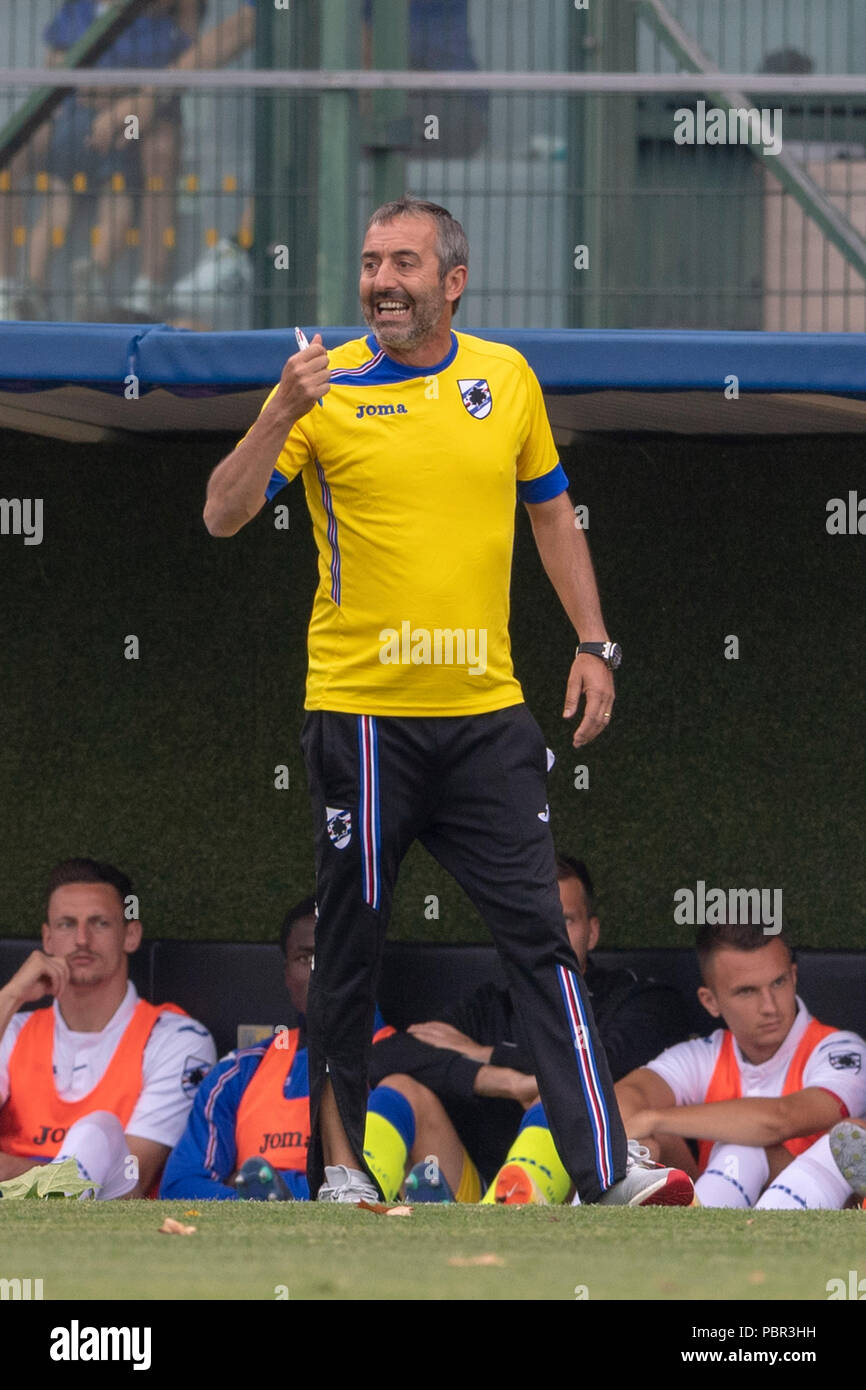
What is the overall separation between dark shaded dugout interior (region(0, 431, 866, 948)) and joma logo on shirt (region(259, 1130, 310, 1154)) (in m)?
1.31

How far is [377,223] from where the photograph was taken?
3738 mm

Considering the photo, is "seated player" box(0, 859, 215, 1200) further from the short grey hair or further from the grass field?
the short grey hair

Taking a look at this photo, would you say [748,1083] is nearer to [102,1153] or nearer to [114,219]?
[102,1153]

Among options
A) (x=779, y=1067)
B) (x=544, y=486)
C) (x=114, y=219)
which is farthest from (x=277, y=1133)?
(x=114, y=219)

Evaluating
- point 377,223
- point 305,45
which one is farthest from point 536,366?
point 305,45

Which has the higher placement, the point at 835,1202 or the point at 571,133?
the point at 571,133

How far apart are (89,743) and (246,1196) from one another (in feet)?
6.73

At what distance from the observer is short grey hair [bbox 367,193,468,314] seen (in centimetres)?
372

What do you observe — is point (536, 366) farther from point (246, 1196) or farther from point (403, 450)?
point (246, 1196)

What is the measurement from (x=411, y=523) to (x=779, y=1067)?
2363 mm

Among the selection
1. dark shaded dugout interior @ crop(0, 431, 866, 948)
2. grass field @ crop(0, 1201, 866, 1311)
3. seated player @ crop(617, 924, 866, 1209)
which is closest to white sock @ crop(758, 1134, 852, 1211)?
seated player @ crop(617, 924, 866, 1209)

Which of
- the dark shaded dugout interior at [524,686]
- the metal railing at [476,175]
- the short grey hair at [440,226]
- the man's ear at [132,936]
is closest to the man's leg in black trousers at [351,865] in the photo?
the short grey hair at [440,226]

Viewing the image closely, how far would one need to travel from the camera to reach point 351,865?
12.1 feet

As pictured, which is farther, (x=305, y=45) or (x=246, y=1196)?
(x=305, y=45)
